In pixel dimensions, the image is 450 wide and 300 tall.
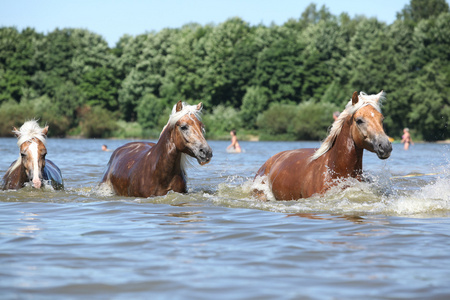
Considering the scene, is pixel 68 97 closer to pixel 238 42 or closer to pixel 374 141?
pixel 238 42

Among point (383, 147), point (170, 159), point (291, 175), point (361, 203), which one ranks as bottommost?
point (361, 203)

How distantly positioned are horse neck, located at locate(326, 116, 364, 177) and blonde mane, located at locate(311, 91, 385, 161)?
131 millimetres

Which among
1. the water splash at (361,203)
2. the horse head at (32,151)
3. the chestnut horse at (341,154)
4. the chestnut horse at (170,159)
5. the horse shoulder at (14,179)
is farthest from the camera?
the horse shoulder at (14,179)

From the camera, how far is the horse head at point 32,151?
9516mm

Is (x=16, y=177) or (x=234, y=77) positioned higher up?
(x=234, y=77)

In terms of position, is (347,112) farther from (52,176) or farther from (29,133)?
(52,176)

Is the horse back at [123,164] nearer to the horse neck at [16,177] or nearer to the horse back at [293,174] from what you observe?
the horse neck at [16,177]

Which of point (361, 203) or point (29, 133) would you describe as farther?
point (29, 133)

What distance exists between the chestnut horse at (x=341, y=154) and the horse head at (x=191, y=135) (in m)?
1.39

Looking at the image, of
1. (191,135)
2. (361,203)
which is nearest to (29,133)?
(191,135)

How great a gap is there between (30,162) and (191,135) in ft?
9.32

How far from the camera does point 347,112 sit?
8.17 metres

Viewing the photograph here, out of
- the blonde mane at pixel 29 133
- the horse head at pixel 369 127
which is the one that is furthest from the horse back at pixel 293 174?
the blonde mane at pixel 29 133

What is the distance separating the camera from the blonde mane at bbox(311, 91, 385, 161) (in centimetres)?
802
